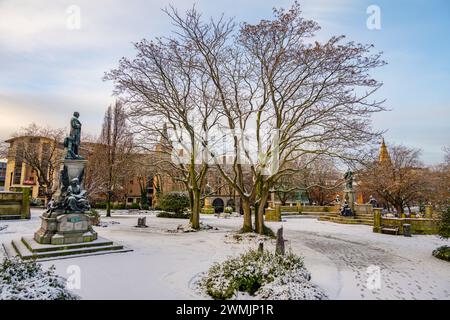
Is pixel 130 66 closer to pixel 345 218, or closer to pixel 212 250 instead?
pixel 212 250

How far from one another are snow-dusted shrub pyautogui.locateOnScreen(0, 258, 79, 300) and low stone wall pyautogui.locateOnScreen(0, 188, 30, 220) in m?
19.7

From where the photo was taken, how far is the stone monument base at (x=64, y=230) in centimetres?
929

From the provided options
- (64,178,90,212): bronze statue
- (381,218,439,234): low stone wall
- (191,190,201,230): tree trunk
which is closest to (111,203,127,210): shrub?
(191,190,201,230): tree trunk

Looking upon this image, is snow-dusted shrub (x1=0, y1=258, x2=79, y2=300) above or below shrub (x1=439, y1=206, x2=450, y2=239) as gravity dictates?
below

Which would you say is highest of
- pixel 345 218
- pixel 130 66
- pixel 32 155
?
pixel 130 66

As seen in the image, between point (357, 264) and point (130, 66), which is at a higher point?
point (130, 66)

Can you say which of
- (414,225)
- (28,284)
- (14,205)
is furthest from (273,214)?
(28,284)

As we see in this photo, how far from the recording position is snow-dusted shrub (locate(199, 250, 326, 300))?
5.68 metres

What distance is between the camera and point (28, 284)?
4.55 meters

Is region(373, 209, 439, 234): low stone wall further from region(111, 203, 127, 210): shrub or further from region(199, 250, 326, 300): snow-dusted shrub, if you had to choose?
region(111, 203, 127, 210): shrub

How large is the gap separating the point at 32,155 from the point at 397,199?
138 feet
